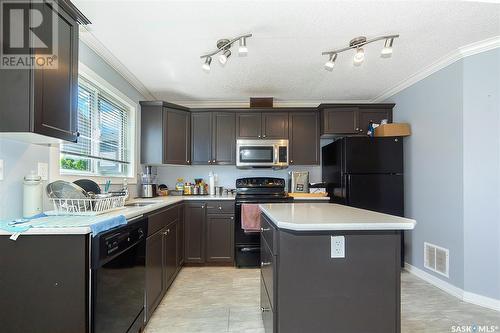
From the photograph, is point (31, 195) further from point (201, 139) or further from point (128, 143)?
point (201, 139)

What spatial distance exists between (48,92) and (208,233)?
2393mm

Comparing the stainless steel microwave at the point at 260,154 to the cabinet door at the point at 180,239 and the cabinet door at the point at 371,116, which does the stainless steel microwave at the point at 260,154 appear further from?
the cabinet door at the point at 371,116

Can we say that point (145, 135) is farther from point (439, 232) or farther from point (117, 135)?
point (439, 232)

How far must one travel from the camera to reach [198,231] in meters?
3.19

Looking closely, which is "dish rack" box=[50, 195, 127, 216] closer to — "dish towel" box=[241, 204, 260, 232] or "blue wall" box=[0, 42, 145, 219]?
"blue wall" box=[0, 42, 145, 219]

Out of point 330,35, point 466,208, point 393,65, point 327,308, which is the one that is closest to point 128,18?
point 330,35

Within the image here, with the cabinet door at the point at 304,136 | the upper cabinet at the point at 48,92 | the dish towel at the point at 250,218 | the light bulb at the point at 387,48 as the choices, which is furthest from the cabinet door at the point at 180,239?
the light bulb at the point at 387,48

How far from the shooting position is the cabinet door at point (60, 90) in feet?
4.02

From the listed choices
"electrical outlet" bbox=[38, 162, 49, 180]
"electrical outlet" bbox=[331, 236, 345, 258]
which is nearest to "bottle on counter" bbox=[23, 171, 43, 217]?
"electrical outlet" bbox=[38, 162, 49, 180]

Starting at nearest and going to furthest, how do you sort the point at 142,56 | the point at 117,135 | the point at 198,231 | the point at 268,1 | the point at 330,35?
the point at 268,1 < the point at 330,35 < the point at 142,56 < the point at 117,135 < the point at 198,231

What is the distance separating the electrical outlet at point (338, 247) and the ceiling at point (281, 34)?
1621 mm

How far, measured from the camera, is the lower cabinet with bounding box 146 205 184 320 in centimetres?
194

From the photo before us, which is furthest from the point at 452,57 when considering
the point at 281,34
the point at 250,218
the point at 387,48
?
the point at 250,218

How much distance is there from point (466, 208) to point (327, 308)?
204cm
